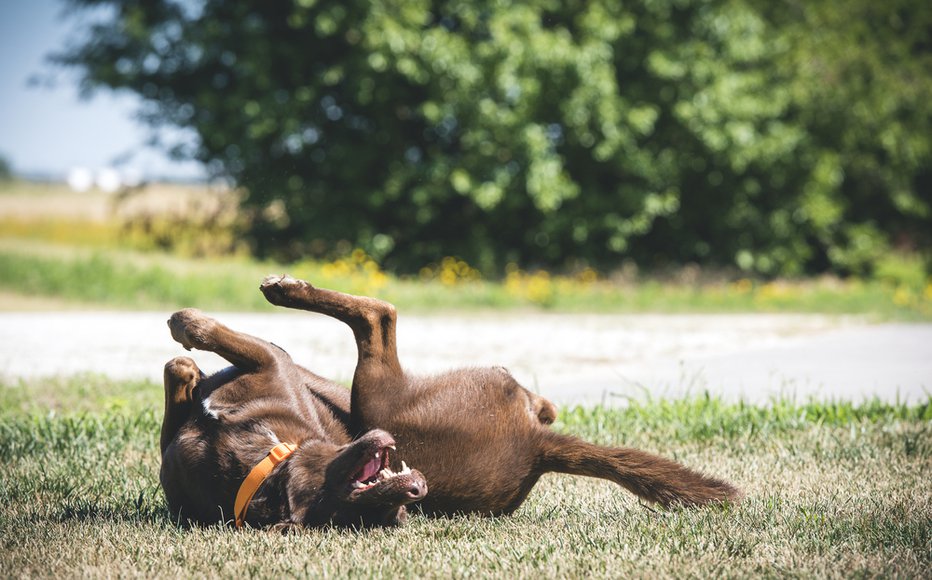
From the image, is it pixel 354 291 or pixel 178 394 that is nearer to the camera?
pixel 178 394

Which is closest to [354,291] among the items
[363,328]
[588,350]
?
[588,350]

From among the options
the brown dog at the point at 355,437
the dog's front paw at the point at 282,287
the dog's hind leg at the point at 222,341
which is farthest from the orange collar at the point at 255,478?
the dog's front paw at the point at 282,287

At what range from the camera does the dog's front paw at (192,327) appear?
3.39m

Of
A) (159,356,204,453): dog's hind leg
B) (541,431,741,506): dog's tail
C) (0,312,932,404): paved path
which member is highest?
(159,356,204,453): dog's hind leg

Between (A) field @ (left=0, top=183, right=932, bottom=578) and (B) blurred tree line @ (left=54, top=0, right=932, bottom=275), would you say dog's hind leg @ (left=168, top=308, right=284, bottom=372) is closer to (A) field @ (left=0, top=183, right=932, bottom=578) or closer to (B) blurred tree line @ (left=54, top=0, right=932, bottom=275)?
(A) field @ (left=0, top=183, right=932, bottom=578)

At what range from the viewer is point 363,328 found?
3.48 meters

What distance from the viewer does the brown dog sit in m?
3.17

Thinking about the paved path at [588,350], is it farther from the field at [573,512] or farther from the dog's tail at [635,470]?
the dog's tail at [635,470]

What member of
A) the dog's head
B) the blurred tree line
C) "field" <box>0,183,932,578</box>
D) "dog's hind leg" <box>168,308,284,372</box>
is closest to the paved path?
"field" <box>0,183,932,578</box>

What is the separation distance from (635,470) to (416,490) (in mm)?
866

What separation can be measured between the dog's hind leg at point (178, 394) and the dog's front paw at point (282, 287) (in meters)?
0.39

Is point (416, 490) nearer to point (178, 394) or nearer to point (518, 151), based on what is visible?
point (178, 394)

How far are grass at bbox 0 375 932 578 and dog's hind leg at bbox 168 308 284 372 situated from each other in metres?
0.62

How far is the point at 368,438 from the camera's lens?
117 inches
